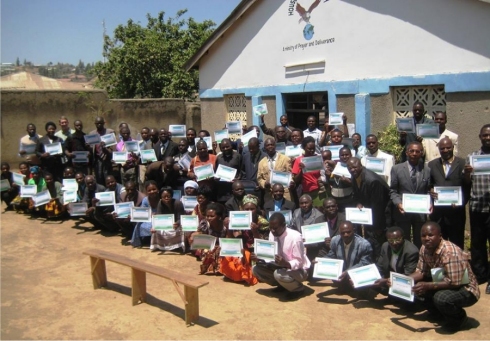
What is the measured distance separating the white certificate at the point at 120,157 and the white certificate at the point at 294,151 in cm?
307

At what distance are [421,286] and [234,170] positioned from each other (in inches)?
136

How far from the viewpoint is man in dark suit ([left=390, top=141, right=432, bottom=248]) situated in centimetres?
615

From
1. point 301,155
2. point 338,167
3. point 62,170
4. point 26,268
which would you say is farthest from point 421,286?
point 62,170

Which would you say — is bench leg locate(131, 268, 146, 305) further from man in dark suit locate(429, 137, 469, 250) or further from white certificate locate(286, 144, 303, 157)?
man in dark suit locate(429, 137, 469, 250)

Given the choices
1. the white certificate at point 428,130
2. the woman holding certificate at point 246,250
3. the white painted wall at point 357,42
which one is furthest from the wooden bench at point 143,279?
the white painted wall at point 357,42

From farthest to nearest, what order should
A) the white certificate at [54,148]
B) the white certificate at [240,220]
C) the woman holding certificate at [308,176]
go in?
1. the white certificate at [54,148]
2. the woman holding certificate at [308,176]
3. the white certificate at [240,220]

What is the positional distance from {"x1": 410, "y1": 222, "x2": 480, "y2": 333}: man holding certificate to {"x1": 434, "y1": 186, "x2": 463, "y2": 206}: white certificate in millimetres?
968

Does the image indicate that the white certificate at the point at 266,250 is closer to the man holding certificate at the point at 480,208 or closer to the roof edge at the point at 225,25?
the man holding certificate at the point at 480,208

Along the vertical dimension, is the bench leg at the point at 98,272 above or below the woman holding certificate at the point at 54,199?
below

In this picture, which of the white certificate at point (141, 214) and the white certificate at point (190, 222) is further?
the white certificate at point (141, 214)

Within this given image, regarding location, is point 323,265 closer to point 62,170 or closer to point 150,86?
point 62,170

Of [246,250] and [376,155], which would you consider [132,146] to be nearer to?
[246,250]

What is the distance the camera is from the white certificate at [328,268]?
5766 mm

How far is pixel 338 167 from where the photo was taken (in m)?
6.69
